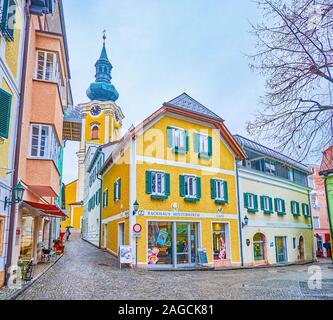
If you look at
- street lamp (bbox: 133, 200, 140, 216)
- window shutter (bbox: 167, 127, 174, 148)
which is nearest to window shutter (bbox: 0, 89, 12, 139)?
street lamp (bbox: 133, 200, 140, 216)

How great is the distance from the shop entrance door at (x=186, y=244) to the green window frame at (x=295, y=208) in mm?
12708

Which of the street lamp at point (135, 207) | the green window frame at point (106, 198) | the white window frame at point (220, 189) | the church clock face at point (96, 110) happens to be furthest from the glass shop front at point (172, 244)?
the church clock face at point (96, 110)

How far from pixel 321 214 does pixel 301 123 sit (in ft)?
116

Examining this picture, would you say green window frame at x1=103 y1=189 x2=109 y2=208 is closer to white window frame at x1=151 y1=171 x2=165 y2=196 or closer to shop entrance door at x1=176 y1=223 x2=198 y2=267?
white window frame at x1=151 y1=171 x2=165 y2=196

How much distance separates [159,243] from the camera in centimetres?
1909

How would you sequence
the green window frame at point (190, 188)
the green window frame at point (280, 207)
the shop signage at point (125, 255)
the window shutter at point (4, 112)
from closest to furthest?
the window shutter at point (4, 112) < the shop signage at point (125, 255) < the green window frame at point (190, 188) < the green window frame at point (280, 207)

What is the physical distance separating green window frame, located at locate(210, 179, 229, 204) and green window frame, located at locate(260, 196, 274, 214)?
4604 mm

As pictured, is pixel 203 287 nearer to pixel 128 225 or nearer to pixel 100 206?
pixel 128 225

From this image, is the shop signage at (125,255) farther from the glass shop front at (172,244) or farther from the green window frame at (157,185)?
the green window frame at (157,185)

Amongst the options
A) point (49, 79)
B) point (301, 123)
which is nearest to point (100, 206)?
point (49, 79)

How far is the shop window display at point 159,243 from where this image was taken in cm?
1875

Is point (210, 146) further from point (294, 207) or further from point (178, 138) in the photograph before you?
point (294, 207)

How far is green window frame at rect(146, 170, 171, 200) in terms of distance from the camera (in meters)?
19.1
